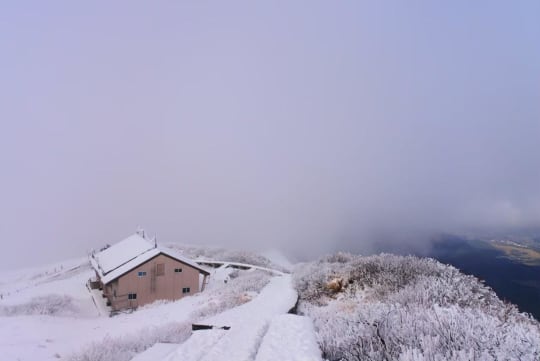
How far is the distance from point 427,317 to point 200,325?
7057 millimetres

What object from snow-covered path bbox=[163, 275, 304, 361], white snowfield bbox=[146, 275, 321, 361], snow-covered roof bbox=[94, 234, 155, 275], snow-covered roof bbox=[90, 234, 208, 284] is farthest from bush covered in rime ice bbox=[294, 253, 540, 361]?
snow-covered roof bbox=[94, 234, 155, 275]

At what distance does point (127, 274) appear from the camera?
31.5 m

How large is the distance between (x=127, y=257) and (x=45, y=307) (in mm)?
9374

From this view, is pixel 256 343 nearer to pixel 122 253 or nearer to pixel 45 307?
pixel 45 307

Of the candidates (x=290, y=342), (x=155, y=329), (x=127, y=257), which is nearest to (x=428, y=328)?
(x=290, y=342)

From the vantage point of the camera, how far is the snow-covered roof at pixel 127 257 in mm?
31938

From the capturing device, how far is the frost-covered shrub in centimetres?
2484

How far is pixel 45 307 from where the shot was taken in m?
26.3

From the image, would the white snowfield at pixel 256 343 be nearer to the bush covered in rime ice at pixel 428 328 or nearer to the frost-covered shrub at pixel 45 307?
the bush covered in rime ice at pixel 428 328

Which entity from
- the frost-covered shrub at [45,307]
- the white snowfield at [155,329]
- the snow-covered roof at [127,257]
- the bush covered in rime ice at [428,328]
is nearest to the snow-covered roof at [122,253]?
the snow-covered roof at [127,257]

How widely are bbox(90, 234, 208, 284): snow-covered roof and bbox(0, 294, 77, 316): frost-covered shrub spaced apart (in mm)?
3346

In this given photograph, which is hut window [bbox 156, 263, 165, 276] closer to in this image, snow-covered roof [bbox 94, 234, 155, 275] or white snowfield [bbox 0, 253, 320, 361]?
snow-covered roof [bbox 94, 234, 155, 275]

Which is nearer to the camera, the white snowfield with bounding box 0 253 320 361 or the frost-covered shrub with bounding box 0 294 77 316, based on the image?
the white snowfield with bounding box 0 253 320 361

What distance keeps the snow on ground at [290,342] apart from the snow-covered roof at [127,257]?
2745cm
